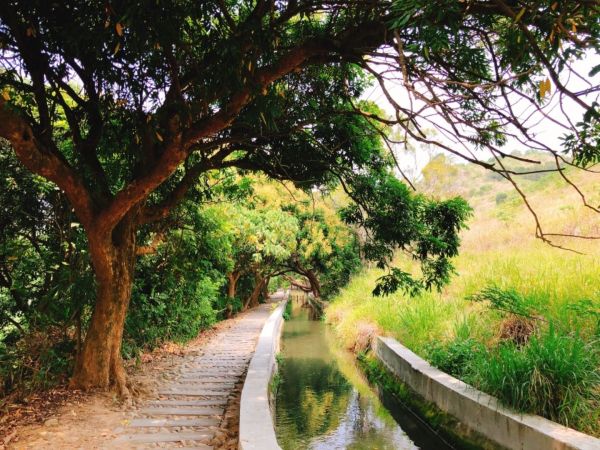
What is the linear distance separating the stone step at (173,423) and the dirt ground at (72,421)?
0.13m

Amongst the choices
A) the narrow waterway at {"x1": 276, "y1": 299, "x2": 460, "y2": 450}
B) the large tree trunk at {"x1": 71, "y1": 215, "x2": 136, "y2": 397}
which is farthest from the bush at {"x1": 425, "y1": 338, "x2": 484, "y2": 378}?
the large tree trunk at {"x1": 71, "y1": 215, "x2": 136, "y2": 397}

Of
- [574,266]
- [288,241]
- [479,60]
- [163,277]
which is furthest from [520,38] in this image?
[288,241]

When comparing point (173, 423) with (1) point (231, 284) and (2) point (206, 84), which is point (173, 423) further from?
(1) point (231, 284)

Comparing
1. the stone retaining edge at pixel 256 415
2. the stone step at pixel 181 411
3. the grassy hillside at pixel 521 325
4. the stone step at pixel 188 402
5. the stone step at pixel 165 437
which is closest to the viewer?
the stone retaining edge at pixel 256 415

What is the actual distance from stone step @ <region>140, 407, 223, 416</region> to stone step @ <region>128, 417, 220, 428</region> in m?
0.26

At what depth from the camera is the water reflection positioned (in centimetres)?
723

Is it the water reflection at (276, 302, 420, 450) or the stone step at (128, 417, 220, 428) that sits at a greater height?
the stone step at (128, 417, 220, 428)

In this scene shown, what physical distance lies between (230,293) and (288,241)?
4504 millimetres

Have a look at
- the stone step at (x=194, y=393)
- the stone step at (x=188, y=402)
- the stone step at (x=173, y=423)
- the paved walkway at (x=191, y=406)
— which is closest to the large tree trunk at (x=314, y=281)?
the paved walkway at (x=191, y=406)

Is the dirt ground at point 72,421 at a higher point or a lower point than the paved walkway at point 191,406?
higher

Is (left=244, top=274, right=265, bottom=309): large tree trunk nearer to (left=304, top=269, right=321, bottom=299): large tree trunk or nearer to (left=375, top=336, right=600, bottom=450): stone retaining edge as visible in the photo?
(left=304, top=269, right=321, bottom=299): large tree trunk

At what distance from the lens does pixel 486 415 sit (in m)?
6.14

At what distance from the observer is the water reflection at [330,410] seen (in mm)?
7234

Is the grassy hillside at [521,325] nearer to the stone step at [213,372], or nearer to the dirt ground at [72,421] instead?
the dirt ground at [72,421]
